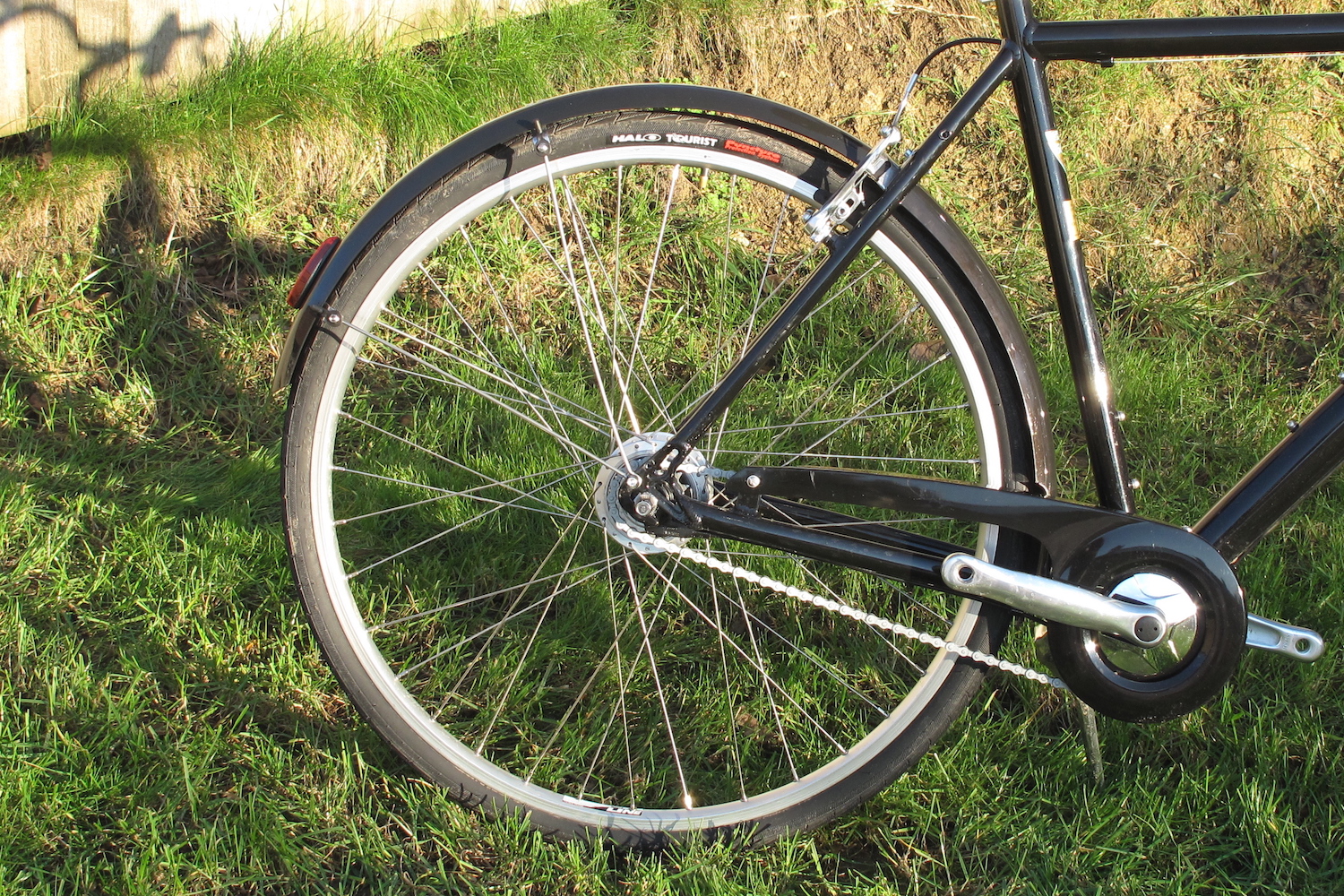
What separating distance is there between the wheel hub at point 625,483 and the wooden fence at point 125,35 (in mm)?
2253

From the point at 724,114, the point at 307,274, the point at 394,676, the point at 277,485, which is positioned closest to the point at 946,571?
the point at 724,114

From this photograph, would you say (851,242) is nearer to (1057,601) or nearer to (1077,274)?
(1077,274)

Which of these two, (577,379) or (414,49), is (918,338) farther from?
(414,49)

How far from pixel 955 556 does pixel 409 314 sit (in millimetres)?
1980

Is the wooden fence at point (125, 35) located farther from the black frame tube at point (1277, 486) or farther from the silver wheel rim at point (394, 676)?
the black frame tube at point (1277, 486)

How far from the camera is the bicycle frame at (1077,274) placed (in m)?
1.76

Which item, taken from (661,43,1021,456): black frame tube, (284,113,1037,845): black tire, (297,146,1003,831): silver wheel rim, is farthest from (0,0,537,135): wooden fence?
(661,43,1021,456): black frame tube

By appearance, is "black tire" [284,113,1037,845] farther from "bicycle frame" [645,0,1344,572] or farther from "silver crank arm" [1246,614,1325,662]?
"silver crank arm" [1246,614,1325,662]

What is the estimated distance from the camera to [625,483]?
1992 mm

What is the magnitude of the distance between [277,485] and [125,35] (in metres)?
1.61

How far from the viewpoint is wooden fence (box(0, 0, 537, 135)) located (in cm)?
335

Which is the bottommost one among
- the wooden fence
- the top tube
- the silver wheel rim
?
the silver wheel rim

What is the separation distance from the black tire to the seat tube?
0.42 feet

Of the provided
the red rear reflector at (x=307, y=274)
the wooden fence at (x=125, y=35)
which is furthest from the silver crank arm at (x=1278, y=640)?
the wooden fence at (x=125, y=35)
